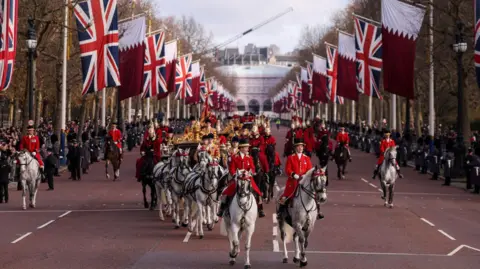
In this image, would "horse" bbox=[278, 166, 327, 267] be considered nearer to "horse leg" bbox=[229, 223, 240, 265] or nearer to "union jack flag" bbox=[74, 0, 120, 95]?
"horse leg" bbox=[229, 223, 240, 265]

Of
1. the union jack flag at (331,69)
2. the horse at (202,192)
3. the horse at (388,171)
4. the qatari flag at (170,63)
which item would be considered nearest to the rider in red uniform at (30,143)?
the horse at (202,192)

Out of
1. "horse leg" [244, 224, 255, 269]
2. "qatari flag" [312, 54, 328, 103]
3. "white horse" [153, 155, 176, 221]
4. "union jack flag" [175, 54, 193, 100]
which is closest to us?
"horse leg" [244, 224, 255, 269]

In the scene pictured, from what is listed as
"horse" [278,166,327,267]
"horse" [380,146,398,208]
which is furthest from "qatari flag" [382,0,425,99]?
"horse" [278,166,327,267]

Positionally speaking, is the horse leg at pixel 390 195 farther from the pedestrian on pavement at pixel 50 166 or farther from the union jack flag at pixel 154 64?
the union jack flag at pixel 154 64

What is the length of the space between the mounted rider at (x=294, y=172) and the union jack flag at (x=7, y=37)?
11.2 meters

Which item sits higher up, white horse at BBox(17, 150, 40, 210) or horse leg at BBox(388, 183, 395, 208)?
white horse at BBox(17, 150, 40, 210)

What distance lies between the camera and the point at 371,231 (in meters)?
20.6

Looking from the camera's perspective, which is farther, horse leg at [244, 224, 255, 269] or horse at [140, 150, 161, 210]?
horse at [140, 150, 161, 210]

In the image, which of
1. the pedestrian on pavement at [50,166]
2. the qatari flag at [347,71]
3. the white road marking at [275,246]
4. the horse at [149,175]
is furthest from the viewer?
the qatari flag at [347,71]

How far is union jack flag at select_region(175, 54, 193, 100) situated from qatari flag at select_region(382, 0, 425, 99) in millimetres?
33168

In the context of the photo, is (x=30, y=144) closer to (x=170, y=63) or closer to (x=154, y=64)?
(x=154, y=64)

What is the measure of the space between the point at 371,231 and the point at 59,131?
84.6 feet

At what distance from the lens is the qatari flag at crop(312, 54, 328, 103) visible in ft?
229

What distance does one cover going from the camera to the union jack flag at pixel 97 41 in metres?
35.7
